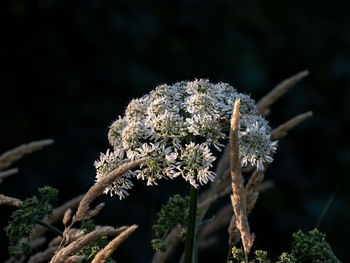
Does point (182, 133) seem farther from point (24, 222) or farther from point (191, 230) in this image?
point (24, 222)

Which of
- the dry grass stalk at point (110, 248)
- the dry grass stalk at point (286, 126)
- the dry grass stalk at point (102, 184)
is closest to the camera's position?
the dry grass stalk at point (110, 248)

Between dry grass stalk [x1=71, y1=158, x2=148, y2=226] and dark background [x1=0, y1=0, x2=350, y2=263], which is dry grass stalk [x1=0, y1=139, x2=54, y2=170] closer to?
dry grass stalk [x1=71, y1=158, x2=148, y2=226]

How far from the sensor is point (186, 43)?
19.6 feet

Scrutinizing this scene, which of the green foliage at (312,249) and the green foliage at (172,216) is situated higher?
the green foliage at (172,216)

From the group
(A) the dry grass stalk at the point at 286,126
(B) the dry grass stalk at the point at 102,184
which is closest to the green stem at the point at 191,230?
(B) the dry grass stalk at the point at 102,184

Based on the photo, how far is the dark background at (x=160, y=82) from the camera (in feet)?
18.0

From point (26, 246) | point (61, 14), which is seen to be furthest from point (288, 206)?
point (26, 246)

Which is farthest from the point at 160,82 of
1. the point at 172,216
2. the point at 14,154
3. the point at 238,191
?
the point at 238,191

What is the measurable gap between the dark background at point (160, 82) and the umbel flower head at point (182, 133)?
267cm

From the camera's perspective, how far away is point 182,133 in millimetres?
2525

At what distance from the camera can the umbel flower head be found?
8.11 ft

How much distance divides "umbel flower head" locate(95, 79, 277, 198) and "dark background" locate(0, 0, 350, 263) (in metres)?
2.67

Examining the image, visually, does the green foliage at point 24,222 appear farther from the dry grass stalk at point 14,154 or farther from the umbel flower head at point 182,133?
the dry grass stalk at point 14,154

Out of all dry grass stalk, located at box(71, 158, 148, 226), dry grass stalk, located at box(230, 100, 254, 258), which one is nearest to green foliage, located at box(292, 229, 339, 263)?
dry grass stalk, located at box(230, 100, 254, 258)
